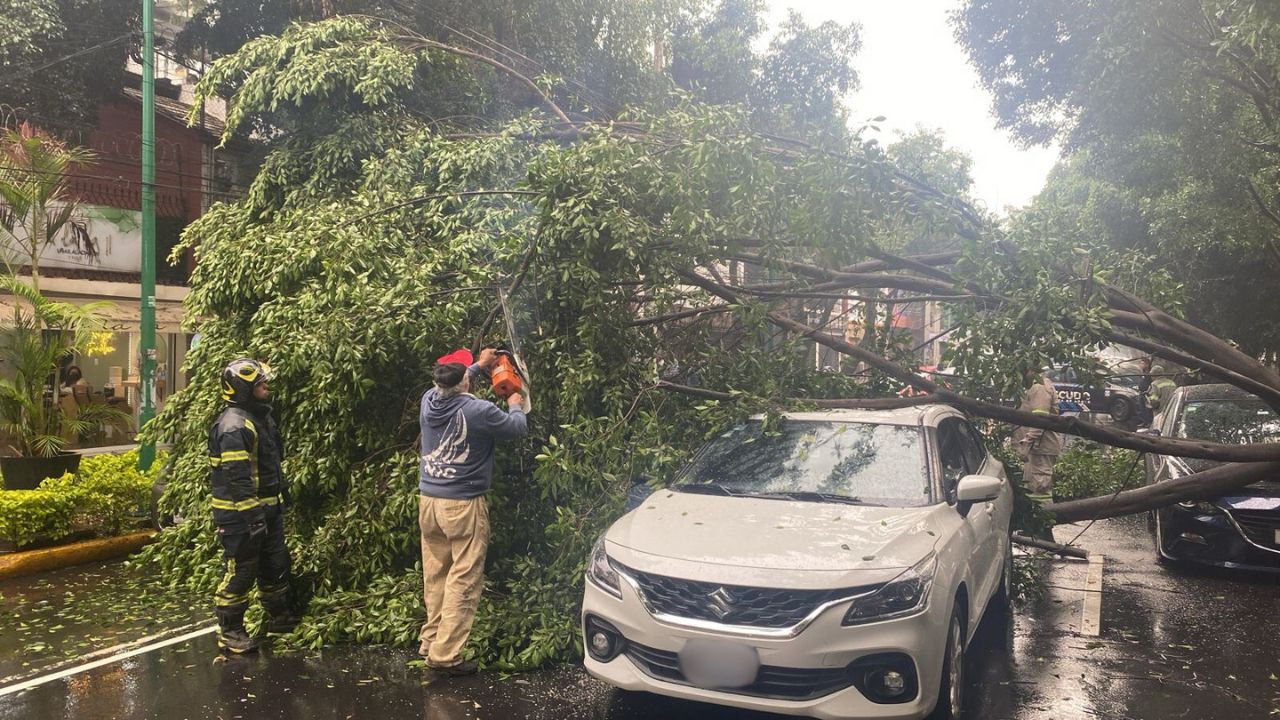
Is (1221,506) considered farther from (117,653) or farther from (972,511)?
(117,653)

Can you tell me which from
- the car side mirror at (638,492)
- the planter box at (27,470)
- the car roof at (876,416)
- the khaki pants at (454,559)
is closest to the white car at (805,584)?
the car roof at (876,416)

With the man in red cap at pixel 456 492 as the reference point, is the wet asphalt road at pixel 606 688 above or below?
below

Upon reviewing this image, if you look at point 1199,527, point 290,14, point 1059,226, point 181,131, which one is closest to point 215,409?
point 1059,226

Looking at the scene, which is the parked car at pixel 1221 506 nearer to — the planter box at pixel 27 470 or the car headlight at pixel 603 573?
the car headlight at pixel 603 573

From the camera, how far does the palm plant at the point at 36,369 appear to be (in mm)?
9445

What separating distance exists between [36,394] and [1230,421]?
36.8 ft

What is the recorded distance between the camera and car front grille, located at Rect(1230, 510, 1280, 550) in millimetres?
7867

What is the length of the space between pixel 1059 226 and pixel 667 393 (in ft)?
8.99

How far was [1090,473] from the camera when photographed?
12352 millimetres

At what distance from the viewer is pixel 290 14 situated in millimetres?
15172

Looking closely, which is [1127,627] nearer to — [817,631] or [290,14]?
[817,631]

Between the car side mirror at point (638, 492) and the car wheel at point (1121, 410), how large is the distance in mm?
12663

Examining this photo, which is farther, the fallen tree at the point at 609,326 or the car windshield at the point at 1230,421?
the car windshield at the point at 1230,421

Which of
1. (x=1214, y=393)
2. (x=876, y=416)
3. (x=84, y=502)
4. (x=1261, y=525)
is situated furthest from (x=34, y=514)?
(x=1214, y=393)
